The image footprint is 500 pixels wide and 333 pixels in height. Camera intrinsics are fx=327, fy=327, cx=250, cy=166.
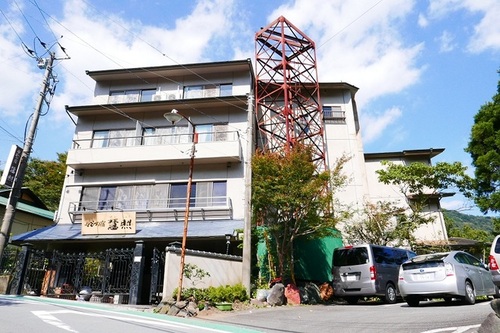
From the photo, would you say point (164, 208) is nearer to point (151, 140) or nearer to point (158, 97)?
point (151, 140)

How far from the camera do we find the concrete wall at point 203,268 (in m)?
10.2

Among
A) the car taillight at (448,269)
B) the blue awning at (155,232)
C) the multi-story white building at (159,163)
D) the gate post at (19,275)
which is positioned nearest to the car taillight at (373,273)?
the car taillight at (448,269)

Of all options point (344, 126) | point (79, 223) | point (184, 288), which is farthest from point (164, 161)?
point (344, 126)

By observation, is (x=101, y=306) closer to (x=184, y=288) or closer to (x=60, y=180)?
→ (x=184, y=288)

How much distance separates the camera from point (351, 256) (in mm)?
11578

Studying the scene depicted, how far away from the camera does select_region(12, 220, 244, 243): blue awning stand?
14.3m

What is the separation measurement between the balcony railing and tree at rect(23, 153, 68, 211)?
13156 millimetres

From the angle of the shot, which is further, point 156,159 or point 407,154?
point 407,154

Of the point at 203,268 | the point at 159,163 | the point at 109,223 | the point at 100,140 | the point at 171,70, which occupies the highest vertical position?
the point at 171,70

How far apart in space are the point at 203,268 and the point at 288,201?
150 inches

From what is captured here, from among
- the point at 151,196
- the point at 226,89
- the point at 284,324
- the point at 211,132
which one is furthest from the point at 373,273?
the point at 226,89

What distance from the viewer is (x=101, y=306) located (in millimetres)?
10406

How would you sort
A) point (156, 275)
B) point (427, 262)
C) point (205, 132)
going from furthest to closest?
point (205, 132) → point (156, 275) → point (427, 262)

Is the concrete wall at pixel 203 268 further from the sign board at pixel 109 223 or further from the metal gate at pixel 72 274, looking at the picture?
the sign board at pixel 109 223
